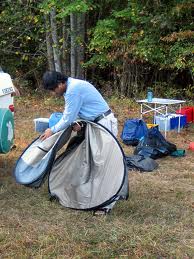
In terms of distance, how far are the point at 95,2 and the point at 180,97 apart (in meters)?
3.17

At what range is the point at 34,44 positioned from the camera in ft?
44.5

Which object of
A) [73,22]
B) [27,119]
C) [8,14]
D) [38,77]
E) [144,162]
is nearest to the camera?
[144,162]

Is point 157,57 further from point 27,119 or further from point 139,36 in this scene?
point 27,119

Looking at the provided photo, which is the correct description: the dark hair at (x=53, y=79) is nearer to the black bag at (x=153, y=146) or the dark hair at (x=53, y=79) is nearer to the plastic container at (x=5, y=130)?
the plastic container at (x=5, y=130)

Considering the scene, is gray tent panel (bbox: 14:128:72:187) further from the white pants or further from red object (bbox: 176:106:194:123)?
red object (bbox: 176:106:194:123)

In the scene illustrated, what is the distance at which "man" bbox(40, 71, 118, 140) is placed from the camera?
15.3 feet

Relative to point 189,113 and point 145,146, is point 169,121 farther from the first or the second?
point 145,146

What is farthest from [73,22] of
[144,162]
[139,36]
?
[144,162]

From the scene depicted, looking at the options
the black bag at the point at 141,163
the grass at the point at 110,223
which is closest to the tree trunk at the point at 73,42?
the black bag at the point at 141,163

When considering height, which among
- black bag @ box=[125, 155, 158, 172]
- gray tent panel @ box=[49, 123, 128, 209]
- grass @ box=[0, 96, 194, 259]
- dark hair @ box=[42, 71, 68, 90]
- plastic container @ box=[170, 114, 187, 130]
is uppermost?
dark hair @ box=[42, 71, 68, 90]

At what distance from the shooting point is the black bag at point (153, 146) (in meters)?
6.84

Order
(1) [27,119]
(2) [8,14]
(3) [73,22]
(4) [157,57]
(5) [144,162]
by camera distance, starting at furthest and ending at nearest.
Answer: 1. (2) [8,14]
2. (3) [73,22]
3. (4) [157,57]
4. (1) [27,119]
5. (5) [144,162]

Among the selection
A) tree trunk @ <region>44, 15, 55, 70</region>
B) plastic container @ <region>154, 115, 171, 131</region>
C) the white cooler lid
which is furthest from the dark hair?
tree trunk @ <region>44, 15, 55, 70</region>

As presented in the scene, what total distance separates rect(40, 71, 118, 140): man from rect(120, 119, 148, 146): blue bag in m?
2.68
